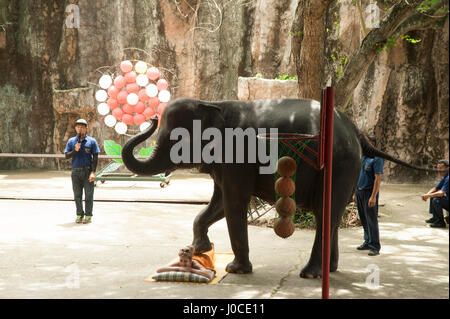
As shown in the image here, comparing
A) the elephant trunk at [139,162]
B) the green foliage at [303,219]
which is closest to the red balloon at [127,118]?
the green foliage at [303,219]

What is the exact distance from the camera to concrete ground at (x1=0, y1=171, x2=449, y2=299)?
443cm

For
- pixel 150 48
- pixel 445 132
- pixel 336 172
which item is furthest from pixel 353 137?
pixel 150 48

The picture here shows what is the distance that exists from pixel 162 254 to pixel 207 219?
0.84 m

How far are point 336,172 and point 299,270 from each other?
113 cm

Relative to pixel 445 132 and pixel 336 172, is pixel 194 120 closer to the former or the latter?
pixel 336 172

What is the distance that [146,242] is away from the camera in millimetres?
6633

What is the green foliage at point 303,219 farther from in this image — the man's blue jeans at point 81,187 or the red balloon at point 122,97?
the red balloon at point 122,97

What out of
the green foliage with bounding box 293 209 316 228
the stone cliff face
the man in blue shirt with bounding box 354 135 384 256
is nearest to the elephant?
the man in blue shirt with bounding box 354 135 384 256

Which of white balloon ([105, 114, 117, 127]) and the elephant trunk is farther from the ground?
white balloon ([105, 114, 117, 127])

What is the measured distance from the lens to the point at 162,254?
19.4 feet

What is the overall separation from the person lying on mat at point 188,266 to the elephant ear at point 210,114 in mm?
1247

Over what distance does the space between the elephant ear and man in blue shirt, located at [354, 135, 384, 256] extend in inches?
74.2

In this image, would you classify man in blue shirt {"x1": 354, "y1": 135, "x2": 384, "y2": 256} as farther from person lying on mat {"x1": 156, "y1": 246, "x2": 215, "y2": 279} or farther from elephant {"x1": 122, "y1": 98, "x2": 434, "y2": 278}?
person lying on mat {"x1": 156, "y1": 246, "x2": 215, "y2": 279}
